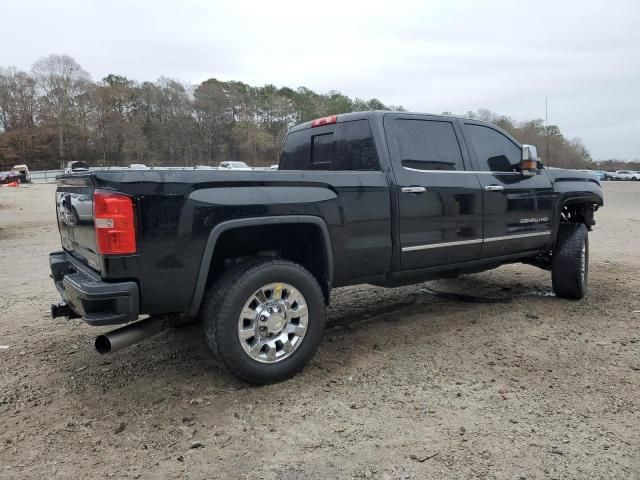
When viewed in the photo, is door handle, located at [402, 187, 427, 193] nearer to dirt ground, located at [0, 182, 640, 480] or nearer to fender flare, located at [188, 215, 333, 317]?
fender flare, located at [188, 215, 333, 317]

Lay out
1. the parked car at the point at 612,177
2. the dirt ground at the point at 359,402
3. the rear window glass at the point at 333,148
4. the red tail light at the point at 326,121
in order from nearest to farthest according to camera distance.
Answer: the dirt ground at the point at 359,402 < the rear window glass at the point at 333,148 < the red tail light at the point at 326,121 < the parked car at the point at 612,177

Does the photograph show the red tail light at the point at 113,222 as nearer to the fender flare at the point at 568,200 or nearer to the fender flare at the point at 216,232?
the fender flare at the point at 216,232

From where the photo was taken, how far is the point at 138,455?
8.87 feet

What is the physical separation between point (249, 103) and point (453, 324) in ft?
285

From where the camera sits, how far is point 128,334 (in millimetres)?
3240

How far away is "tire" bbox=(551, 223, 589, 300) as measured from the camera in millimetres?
5531

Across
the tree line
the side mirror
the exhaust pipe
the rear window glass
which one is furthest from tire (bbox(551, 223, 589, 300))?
the tree line

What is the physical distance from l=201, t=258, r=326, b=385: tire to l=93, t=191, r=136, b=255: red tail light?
705mm

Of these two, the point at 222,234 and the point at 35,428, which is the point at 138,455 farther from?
the point at 222,234

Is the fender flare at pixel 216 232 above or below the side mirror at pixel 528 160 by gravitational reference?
below

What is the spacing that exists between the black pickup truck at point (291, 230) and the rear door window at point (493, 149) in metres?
Answer: 0.02

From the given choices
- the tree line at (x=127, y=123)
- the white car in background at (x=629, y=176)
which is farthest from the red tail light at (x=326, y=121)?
the white car in background at (x=629, y=176)

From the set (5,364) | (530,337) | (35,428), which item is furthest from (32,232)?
(530,337)

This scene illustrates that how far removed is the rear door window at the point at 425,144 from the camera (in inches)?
169
